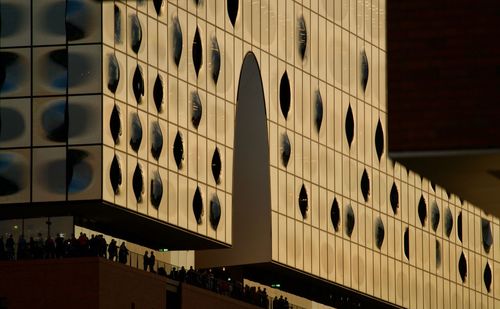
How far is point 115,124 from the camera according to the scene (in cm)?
6431

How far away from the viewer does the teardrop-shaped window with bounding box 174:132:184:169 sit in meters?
67.9

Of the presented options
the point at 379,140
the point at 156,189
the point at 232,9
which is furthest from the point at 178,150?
the point at 379,140

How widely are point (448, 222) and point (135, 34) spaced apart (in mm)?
29243

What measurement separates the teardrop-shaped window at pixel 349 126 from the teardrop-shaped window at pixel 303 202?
493 cm

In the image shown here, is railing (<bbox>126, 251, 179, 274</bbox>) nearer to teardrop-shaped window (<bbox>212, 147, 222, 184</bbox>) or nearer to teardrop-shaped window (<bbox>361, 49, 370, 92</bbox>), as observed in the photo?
teardrop-shaped window (<bbox>212, 147, 222, 184</bbox>)

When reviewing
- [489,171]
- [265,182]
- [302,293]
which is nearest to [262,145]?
[265,182]

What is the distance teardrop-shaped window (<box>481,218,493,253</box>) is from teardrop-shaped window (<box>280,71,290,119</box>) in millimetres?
21962

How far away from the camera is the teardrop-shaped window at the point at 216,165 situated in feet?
232

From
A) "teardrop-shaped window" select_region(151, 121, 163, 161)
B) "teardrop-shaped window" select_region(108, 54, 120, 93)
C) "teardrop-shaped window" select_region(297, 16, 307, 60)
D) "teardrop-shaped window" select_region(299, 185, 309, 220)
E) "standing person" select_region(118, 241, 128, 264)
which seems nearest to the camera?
"standing person" select_region(118, 241, 128, 264)

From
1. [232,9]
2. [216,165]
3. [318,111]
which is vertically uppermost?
[232,9]

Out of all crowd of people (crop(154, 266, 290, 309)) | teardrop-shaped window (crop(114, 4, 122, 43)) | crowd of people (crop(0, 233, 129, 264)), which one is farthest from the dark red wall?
crowd of people (crop(154, 266, 290, 309))

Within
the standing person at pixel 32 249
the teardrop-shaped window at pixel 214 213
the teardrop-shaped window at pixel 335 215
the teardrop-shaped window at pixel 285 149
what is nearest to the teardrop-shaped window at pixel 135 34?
the teardrop-shaped window at pixel 214 213

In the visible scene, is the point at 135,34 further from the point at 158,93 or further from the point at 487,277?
the point at 487,277

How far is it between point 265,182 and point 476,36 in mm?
56160
